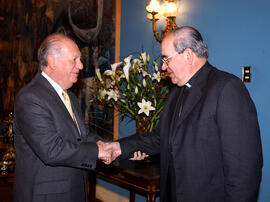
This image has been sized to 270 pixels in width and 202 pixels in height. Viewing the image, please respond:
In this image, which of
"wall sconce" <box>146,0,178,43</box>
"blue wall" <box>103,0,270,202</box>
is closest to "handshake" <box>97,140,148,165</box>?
"blue wall" <box>103,0,270,202</box>

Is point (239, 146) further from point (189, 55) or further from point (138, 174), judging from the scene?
point (138, 174)

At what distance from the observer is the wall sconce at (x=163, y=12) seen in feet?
10.2

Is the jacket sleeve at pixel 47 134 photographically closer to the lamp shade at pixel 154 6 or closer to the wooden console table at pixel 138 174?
the wooden console table at pixel 138 174

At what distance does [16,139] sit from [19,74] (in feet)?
13.5

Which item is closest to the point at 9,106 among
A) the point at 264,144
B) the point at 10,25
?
the point at 10,25

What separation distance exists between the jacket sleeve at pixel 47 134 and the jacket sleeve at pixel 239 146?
1021mm

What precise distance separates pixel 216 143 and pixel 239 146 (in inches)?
6.2

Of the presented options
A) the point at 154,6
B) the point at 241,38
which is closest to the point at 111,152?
the point at 241,38

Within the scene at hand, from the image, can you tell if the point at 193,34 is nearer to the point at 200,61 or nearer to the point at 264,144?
the point at 200,61

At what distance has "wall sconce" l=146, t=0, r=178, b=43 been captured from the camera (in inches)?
123

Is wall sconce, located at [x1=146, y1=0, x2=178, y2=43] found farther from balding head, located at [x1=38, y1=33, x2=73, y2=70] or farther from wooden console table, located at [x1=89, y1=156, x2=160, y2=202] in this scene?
wooden console table, located at [x1=89, y1=156, x2=160, y2=202]

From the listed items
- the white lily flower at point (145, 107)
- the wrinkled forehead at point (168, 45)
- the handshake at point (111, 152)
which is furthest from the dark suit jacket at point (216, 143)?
the white lily flower at point (145, 107)

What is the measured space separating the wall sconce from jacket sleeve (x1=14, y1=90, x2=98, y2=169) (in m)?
1.83

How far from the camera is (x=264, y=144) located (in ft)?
8.19
